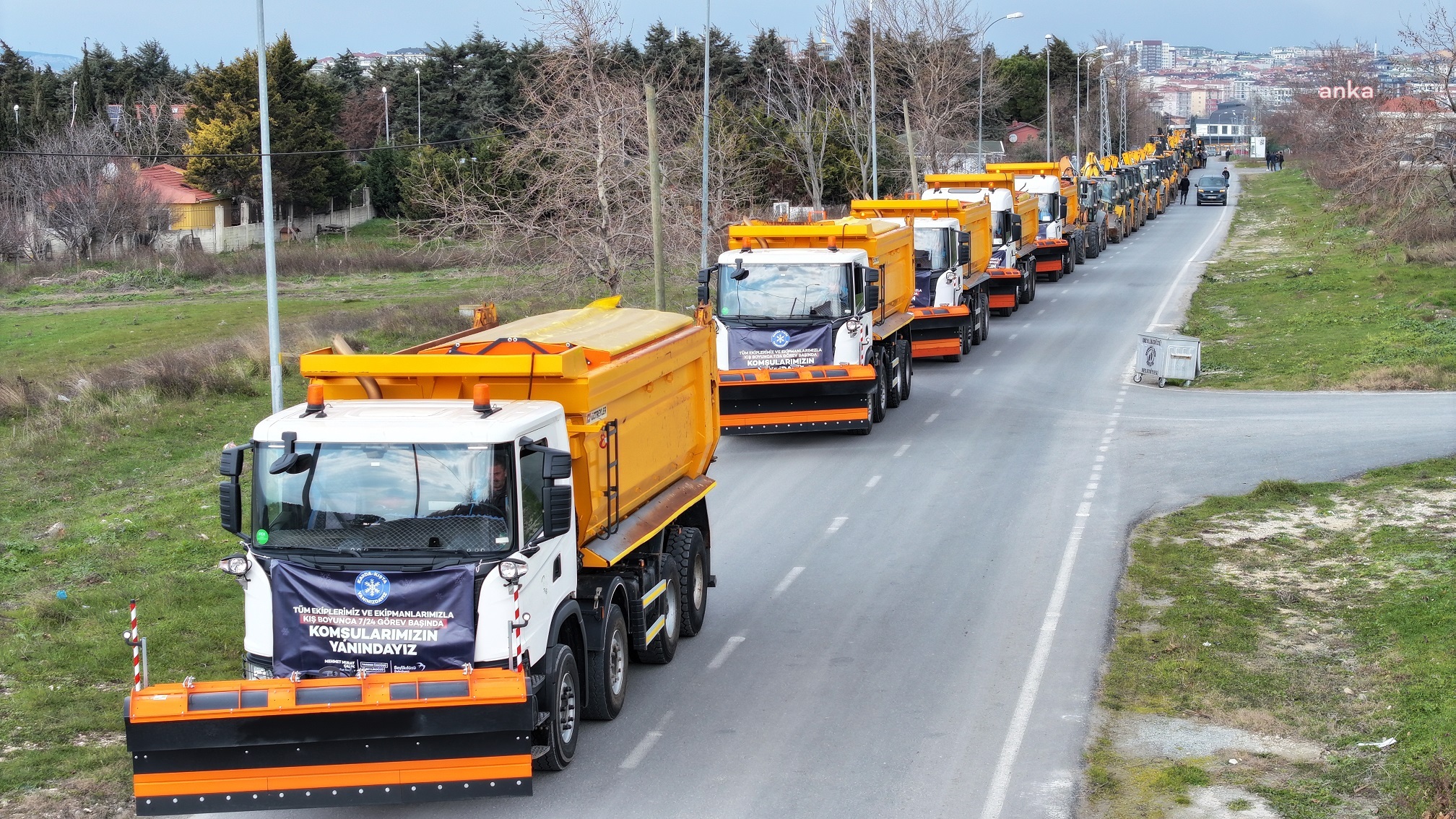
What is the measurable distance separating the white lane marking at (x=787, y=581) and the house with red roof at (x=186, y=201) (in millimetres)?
53030

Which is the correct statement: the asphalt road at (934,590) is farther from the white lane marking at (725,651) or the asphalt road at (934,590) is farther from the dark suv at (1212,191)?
the dark suv at (1212,191)

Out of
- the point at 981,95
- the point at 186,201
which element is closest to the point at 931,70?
the point at 981,95

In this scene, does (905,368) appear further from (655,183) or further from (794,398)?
(655,183)

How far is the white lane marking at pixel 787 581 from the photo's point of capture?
14281 mm

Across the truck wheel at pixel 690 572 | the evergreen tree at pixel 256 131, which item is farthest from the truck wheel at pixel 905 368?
the evergreen tree at pixel 256 131

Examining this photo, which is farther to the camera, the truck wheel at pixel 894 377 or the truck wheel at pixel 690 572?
the truck wheel at pixel 894 377

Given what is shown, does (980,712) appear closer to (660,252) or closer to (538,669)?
(538,669)

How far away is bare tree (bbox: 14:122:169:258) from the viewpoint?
54406mm

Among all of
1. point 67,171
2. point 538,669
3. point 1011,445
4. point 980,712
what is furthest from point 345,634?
point 67,171

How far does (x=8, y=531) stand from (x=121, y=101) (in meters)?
81.6

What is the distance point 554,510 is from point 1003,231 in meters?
28.2

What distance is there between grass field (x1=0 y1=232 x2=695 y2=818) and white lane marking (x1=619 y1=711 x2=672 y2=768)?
3.26 metres

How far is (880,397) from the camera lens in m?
23.0

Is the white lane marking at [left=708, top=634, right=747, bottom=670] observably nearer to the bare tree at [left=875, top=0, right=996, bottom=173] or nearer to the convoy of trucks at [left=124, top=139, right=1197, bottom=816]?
the convoy of trucks at [left=124, top=139, right=1197, bottom=816]
